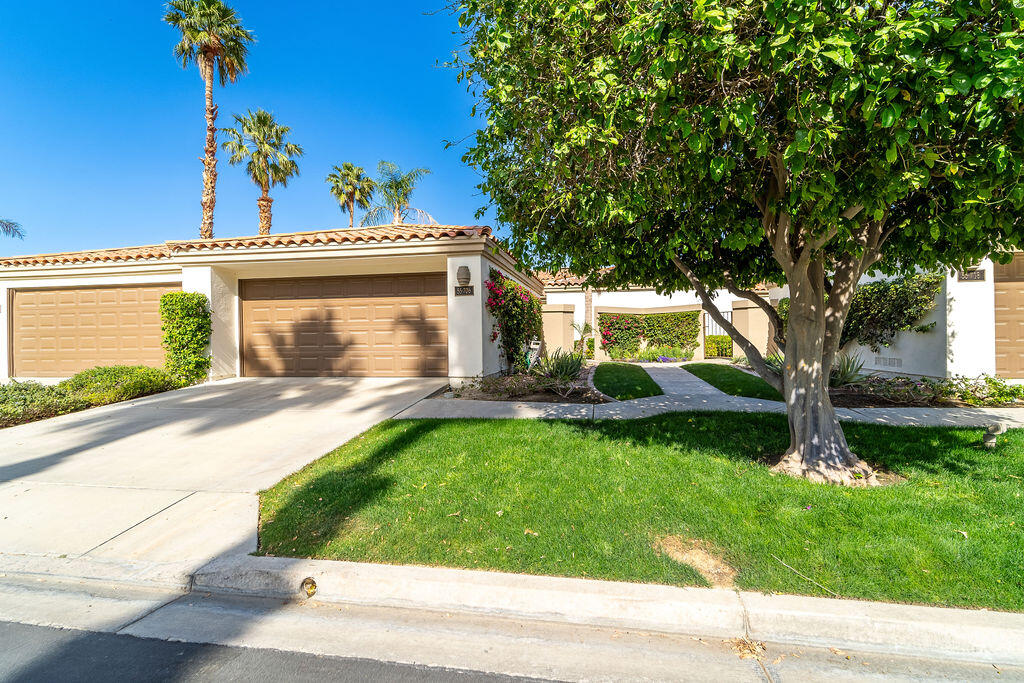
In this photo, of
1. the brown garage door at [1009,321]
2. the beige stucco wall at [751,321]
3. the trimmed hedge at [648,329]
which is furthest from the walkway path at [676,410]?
the beige stucco wall at [751,321]

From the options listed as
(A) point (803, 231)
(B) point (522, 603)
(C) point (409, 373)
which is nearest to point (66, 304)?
(C) point (409, 373)

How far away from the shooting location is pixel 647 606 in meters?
2.56

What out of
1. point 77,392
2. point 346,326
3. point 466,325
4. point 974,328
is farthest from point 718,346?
point 77,392

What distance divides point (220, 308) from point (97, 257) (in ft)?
12.0

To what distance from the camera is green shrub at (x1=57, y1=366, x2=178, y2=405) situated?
823 centimetres

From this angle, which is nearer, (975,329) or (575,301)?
(975,329)

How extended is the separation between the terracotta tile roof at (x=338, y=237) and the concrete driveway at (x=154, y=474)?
3353 millimetres

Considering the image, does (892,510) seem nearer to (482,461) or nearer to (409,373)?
(482,461)

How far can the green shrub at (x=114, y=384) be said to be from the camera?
27.0ft

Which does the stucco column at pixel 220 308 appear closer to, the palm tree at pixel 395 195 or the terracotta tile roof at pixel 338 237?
the terracotta tile roof at pixel 338 237

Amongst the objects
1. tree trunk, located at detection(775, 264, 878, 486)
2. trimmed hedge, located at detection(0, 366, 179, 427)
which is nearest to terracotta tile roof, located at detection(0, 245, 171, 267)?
trimmed hedge, located at detection(0, 366, 179, 427)

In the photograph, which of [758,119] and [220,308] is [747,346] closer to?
[758,119]

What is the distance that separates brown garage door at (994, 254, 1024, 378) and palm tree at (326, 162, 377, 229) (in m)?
26.2

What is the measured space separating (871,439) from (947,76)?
13.9 feet
